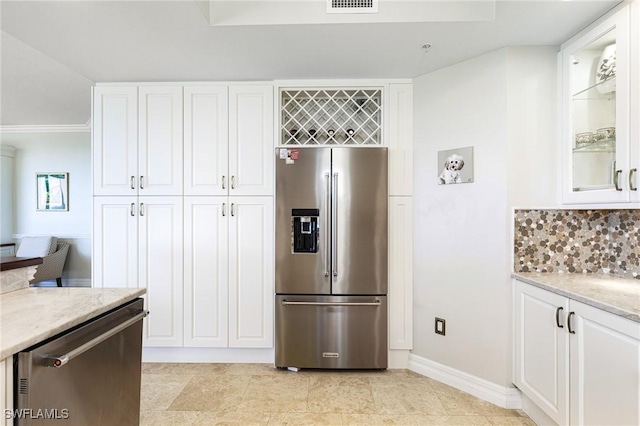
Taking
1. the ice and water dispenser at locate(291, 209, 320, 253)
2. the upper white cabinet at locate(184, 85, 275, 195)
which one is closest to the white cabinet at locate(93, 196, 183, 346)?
the upper white cabinet at locate(184, 85, 275, 195)

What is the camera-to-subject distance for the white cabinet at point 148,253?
2.67 m

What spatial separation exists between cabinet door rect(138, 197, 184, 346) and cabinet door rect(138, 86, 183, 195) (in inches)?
4.7

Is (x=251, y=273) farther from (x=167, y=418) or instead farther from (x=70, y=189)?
(x=70, y=189)

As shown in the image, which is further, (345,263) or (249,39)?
(345,263)

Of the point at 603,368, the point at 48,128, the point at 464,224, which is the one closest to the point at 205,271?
the point at 464,224

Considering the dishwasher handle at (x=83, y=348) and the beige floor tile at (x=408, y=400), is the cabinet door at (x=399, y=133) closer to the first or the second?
the beige floor tile at (x=408, y=400)

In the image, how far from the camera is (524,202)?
83.0 inches

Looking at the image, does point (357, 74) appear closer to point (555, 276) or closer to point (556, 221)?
point (556, 221)

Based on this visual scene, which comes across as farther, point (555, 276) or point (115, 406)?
point (555, 276)

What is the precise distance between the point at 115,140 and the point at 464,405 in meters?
3.35

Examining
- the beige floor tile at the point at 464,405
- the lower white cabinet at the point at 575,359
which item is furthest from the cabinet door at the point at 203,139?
the lower white cabinet at the point at 575,359

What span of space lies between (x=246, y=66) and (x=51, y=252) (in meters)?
4.57

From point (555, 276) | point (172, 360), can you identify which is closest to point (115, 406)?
point (172, 360)

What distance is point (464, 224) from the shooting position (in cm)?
230
